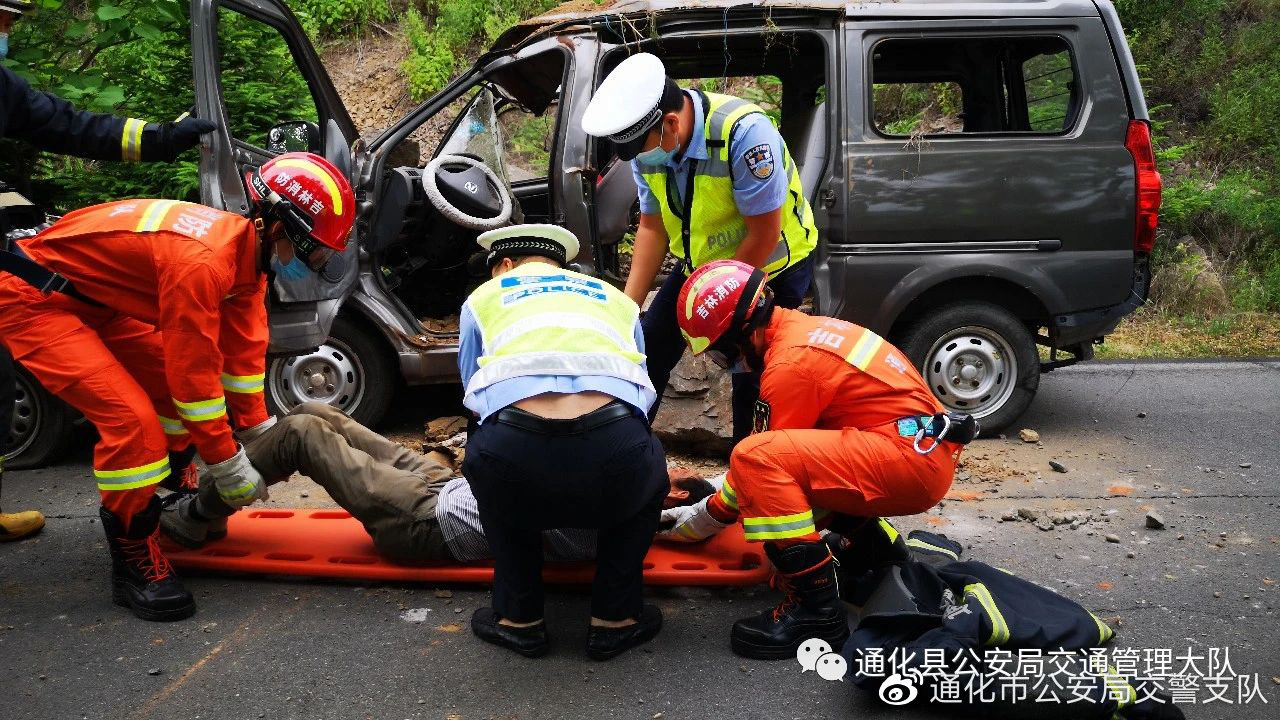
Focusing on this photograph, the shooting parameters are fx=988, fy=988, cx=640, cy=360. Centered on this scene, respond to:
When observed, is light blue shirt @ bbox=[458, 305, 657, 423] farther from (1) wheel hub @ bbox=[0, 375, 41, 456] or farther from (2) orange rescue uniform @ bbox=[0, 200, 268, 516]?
(1) wheel hub @ bbox=[0, 375, 41, 456]

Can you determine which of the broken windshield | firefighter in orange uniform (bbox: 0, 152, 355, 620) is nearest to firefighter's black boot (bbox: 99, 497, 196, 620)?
firefighter in orange uniform (bbox: 0, 152, 355, 620)

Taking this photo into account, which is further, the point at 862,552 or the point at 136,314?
the point at 136,314

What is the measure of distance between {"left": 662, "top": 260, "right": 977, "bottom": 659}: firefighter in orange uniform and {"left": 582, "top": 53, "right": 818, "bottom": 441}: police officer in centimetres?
51

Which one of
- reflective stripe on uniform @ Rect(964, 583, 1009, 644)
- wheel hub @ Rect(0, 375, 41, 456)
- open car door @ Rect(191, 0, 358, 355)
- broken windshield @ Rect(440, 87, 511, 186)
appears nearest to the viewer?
reflective stripe on uniform @ Rect(964, 583, 1009, 644)

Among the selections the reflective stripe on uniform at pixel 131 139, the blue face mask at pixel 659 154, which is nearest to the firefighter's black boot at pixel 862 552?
the blue face mask at pixel 659 154

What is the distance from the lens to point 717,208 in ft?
12.5

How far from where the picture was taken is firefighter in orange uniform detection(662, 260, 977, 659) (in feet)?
10.0

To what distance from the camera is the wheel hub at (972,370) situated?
5.16 meters

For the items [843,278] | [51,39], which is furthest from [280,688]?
[51,39]

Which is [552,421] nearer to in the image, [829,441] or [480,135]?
[829,441]

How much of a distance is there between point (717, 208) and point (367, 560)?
1.86 metres

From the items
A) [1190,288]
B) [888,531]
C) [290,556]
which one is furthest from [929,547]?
[1190,288]

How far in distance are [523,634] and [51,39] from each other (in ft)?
15.8

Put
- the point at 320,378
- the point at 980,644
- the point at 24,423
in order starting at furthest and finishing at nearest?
1. the point at 320,378
2. the point at 24,423
3. the point at 980,644
